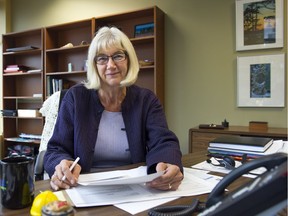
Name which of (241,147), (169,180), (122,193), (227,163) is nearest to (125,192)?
(122,193)

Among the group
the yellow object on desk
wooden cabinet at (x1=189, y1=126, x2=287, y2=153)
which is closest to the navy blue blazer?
the yellow object on desk

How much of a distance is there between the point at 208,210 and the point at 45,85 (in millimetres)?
3781

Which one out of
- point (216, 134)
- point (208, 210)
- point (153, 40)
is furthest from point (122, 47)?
point (153, 40)

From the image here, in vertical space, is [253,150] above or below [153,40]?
below

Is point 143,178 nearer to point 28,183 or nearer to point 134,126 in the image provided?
point 28,183

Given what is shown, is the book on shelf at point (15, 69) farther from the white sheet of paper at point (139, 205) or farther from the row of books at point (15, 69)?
the white sheet of paper at point (139, 205)

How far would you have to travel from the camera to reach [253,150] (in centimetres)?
118

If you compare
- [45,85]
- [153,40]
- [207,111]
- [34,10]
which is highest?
[34,10]

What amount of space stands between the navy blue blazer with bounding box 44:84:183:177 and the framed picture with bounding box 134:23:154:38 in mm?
1966

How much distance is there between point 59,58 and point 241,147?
3.44 meters

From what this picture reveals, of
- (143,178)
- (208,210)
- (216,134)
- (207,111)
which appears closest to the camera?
(208,210)

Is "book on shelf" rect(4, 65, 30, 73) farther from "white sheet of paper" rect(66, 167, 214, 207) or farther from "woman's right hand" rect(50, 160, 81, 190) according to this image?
"white sheet of paper" rect(66, 167, 214, 207)

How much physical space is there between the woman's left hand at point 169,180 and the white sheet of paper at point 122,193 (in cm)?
2

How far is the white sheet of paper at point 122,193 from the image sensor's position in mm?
762
